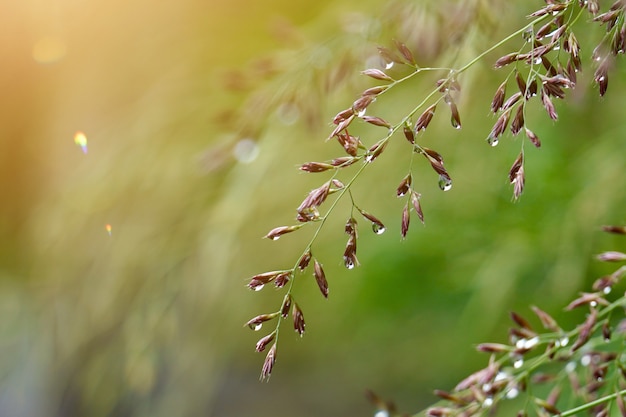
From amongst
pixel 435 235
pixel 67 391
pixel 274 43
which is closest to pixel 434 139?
pixel 435 235

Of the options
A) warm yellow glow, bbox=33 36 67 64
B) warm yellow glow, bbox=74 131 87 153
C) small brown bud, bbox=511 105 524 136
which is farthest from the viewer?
warm yellow glow, bbox=33 36 67 64

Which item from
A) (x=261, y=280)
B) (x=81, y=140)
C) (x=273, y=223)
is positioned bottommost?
(x=273, y=223)

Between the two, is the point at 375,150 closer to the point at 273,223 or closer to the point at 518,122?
the point at 518,122

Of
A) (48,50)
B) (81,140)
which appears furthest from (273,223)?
(48,50)

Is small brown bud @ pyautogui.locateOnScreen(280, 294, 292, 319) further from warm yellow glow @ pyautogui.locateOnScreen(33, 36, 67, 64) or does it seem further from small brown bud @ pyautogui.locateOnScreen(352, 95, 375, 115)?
warm yellow glow @ pyautogui.locateOnScreen(33, 36, 67, 64)

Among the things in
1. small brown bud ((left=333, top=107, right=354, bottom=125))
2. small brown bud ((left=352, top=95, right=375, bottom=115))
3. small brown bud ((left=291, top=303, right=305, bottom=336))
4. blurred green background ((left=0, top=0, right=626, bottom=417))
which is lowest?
blurred green background ((left=0, top=0, right=626, bottom=417))

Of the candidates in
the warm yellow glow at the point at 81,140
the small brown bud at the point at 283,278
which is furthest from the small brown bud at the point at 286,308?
the warm yellow glow at the point at 81,140

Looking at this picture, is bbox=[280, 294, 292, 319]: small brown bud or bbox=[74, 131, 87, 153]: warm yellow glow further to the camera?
bbox=[74, 131, 87, 153]: warm yellow glow

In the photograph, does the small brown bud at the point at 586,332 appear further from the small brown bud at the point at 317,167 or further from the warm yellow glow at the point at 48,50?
the warm yellow glow at the point at 48,50

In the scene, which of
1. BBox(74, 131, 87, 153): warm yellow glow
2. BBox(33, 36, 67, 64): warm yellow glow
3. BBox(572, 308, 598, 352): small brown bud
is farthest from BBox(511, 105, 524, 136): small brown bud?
BBox(33, 36, 67, 64): warm yellow glow
